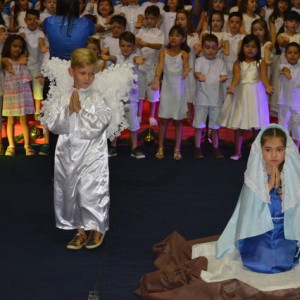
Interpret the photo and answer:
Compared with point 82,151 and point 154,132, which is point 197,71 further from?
point 82,151

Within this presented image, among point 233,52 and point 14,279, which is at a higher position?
point 233,52

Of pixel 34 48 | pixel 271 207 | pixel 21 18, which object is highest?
pixel 21 18

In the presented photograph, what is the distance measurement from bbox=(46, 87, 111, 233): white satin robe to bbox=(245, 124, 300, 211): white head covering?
3.84 feet

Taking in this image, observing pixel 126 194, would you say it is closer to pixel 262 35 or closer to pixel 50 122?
pixel 50 122

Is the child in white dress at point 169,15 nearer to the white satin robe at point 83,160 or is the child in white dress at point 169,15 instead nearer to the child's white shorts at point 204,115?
the child's white shorts at point 204,115

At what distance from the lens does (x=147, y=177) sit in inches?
311

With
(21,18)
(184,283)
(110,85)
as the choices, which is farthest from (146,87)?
(184,283)

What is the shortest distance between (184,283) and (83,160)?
1.30 m

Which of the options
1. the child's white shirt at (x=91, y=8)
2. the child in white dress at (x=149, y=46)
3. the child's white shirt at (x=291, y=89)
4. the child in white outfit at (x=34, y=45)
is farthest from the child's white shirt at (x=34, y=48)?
the child's white shirt at (x=291, y=89)

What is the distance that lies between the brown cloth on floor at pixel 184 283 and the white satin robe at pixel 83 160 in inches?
21.3

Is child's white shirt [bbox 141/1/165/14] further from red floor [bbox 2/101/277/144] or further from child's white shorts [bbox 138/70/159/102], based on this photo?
red floor [bbox 2/101/277/144]

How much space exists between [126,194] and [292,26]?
322 cm

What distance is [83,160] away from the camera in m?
5.94

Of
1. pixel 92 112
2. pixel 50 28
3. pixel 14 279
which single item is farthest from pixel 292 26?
pixel 14 279
